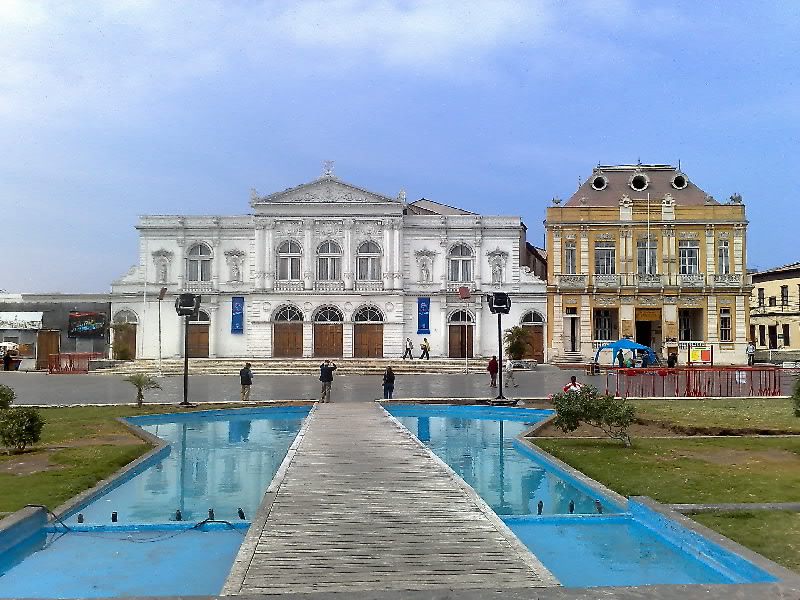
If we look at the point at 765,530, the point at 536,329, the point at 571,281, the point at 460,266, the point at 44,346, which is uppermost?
the point at 460,266

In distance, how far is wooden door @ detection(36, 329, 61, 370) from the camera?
44500 mm

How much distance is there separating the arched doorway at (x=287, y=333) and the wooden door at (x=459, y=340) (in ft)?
31.4

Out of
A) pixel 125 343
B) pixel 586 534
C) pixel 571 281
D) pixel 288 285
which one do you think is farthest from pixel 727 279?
pixel 586 534

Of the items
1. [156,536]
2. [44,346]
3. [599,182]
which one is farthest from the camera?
[599,182]

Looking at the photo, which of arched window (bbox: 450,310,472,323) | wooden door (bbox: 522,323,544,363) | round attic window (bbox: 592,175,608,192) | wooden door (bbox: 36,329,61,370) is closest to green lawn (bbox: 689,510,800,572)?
wooden door (bbox: 522,323,544,363)

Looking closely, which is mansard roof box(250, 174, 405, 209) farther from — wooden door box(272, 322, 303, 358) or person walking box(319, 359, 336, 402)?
person walking box(319, 359, 336, 402)

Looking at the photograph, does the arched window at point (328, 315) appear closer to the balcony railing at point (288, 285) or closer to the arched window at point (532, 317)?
the balcony railing at point (288, 285)

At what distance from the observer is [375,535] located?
27.8 feet

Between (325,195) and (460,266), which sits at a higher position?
(325,195)

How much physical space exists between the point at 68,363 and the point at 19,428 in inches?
1165

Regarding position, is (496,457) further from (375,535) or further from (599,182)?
(599,182)

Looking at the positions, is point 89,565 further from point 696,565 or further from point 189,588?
point 696,565

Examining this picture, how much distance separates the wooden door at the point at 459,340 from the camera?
48.4 meters

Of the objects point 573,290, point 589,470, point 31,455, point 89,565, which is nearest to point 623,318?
point 573,290
